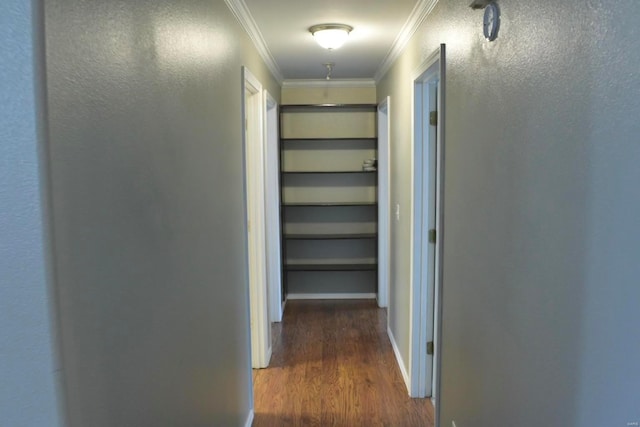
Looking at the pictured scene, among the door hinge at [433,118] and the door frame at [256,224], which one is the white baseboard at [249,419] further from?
the door hinge at [433,118]

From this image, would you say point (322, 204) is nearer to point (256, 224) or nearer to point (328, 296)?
point (328, 296)

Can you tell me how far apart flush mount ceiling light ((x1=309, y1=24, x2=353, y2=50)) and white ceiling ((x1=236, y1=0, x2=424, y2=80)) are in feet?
0.17

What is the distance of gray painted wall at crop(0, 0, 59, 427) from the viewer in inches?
30.4

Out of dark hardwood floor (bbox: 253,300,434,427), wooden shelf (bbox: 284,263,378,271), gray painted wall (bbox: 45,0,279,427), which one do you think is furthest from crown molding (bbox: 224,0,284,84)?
dark hardwood floor (bbox: 253,300,434,427)

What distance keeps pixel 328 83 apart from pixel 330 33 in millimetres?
2084

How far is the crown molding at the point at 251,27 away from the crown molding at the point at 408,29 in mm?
924

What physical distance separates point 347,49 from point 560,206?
276 cm

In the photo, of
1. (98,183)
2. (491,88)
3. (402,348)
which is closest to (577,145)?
(491,88)

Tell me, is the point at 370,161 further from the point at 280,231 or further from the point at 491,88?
the point at 491,88

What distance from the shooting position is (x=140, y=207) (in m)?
1.17

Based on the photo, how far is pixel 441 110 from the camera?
6.98 ft

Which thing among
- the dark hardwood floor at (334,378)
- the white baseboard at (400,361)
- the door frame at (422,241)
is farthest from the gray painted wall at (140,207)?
the white baseboard at (400,361)

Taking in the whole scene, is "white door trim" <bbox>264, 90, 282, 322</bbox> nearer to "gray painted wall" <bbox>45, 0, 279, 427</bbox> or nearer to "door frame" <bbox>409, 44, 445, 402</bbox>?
"door frame" <bbox>409, 44, 445, 402</bbox>

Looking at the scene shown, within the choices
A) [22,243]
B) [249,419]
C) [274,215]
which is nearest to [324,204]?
[274,215]
